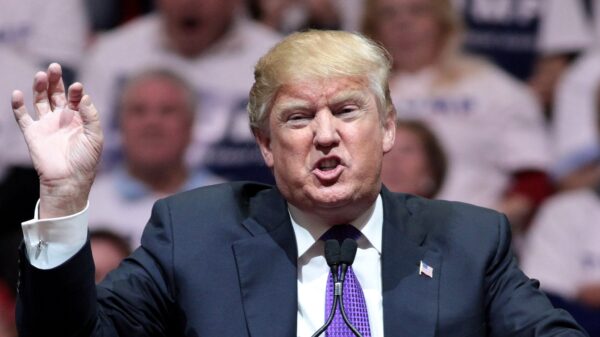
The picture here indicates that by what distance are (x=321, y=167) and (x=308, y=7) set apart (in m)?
2.66

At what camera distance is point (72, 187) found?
1.98 m

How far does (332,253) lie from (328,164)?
17 centimetres

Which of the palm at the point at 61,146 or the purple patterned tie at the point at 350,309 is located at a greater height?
the palm at the point at 61,146

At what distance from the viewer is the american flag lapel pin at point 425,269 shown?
228 cm

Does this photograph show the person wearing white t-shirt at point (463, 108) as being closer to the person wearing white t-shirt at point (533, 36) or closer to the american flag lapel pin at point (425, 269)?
the person wearing white t-shirt at point (533, 36)

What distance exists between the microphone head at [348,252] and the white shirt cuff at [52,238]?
0.50 metres

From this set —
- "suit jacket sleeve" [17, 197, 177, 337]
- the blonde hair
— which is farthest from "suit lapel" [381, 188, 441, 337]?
"suit jacket sleeve" [17, 197, 177, 337]

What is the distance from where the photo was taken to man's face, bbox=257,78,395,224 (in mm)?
2221

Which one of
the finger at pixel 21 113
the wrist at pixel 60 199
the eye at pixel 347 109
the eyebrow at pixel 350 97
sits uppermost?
the finger at pixel 21 113

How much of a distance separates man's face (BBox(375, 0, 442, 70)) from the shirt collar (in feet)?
8.43

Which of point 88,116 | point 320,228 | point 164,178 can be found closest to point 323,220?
point 320,228

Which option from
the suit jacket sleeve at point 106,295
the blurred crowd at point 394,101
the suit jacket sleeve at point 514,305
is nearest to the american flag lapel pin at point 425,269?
the suit jacket sleeve at point 514,305

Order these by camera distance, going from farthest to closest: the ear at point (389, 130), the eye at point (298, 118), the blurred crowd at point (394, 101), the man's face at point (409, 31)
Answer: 1. the man's face at point (409, 31)
2. the blurred crowd at point (394, 101)
3. the ear at point (389, 130)
4. the eye at point (298, 118)

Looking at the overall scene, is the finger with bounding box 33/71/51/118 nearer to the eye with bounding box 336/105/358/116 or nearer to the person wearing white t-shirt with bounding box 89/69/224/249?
the eye with bounding box 336/105/358/116
